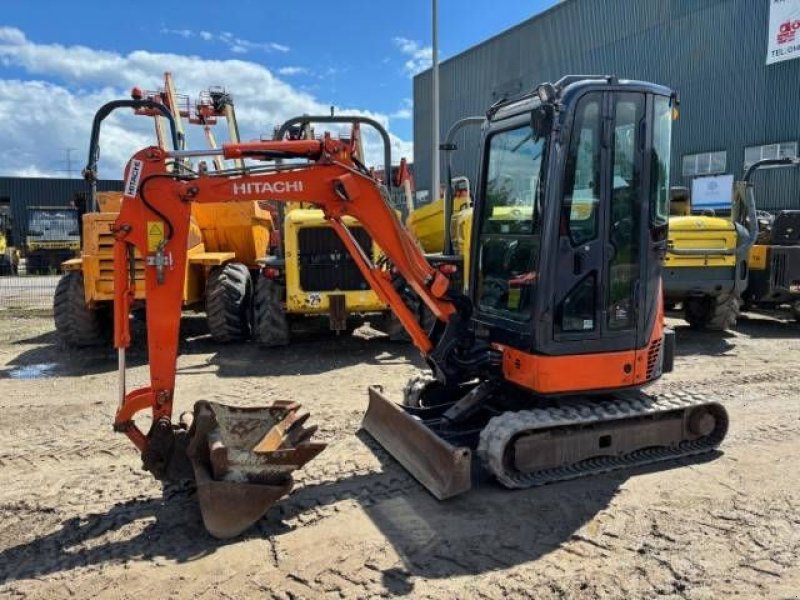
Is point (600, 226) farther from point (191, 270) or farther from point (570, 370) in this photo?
point (191, 270)

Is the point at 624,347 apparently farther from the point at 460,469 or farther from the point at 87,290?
the point at 87,290

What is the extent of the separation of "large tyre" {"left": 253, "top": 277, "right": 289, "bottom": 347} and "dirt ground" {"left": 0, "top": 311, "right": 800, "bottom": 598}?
302 centimetres

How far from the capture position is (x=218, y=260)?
9.48m

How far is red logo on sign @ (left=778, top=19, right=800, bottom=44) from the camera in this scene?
21.6 m

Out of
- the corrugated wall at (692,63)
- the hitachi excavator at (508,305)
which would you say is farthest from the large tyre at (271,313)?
the corrugated wall at (692,63)

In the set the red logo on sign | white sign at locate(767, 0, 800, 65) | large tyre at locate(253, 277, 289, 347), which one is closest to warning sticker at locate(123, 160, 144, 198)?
large tyre at locate(253, 277, 289, 347)

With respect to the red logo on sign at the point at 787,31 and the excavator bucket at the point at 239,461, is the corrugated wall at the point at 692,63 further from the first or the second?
the excavator bucket at the point at 239,461

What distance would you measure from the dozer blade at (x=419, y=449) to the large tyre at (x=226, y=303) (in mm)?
4312

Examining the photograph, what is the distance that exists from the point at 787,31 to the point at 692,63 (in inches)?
145

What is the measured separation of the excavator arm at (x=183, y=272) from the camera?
394 cm

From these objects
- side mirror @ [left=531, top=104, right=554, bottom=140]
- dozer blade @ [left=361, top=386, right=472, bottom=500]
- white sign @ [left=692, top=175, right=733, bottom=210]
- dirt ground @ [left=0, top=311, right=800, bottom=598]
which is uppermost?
white sign @ [left=692, top=175, right=733, bottom=210]

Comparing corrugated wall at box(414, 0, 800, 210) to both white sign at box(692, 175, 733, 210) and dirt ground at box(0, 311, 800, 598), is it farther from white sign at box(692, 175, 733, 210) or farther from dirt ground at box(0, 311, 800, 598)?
dirt ground at box(0, 311, 800, 598)

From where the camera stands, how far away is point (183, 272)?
402 cm

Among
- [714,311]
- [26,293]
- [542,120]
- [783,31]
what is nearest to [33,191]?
[26,293]
